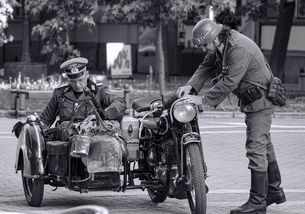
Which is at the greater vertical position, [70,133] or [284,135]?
[70,133]

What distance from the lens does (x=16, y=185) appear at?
441 inches

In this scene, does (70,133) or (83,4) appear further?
(83,4)

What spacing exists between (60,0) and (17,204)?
1707 centimetres

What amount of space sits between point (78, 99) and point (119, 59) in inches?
555

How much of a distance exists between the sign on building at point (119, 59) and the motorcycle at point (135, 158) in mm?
13706

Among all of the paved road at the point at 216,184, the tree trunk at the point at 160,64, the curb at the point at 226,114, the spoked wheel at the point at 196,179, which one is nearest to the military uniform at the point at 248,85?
the spoked wheel at the point at 196,179

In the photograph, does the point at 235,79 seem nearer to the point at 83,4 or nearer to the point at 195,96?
the point at 195,96

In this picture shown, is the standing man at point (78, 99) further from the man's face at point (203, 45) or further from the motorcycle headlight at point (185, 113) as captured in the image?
the man's face at point (203, 45)

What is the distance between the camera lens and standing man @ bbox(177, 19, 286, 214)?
9062mm

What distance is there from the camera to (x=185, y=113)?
29.4ft

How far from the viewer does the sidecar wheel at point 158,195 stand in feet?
31.7

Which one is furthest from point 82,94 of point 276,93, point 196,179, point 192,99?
point 276,93

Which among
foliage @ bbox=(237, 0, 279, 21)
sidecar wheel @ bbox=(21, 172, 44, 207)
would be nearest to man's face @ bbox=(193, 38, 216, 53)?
sidecar wheel @ bbox=(21, 172, 44, 207)

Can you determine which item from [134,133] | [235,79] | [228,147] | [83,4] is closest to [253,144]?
[235,79]
